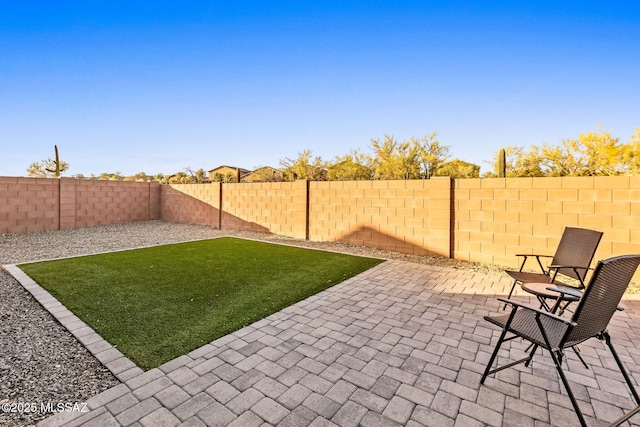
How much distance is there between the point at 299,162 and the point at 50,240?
14.1 m

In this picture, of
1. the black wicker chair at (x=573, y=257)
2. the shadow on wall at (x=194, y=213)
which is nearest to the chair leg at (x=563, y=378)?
the black wicker chair at (x=573, y=257)

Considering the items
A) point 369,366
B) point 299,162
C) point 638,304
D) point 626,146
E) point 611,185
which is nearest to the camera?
point 369,366

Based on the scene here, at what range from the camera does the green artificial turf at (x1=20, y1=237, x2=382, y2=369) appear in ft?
9.71

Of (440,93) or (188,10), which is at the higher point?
(188,10)

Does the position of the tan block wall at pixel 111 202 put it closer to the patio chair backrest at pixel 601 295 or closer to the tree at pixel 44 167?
the tree at pixel 44 167

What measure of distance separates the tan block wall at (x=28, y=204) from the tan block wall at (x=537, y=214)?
13.8m

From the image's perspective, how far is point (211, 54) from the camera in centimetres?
1072

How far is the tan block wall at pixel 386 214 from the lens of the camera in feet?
22.0

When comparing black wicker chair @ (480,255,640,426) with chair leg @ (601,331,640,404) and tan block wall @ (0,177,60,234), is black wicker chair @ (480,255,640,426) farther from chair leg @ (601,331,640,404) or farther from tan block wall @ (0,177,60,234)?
tan block wall @ (0,177,60,234)

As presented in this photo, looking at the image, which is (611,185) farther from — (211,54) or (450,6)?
(211,54)

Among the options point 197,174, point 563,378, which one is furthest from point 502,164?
point 197,174

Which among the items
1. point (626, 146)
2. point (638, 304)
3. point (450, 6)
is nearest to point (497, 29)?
point (450, 6)

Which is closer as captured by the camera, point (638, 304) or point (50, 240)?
point (638, 304)

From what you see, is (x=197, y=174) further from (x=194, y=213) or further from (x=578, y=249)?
(x=578, y=249)
